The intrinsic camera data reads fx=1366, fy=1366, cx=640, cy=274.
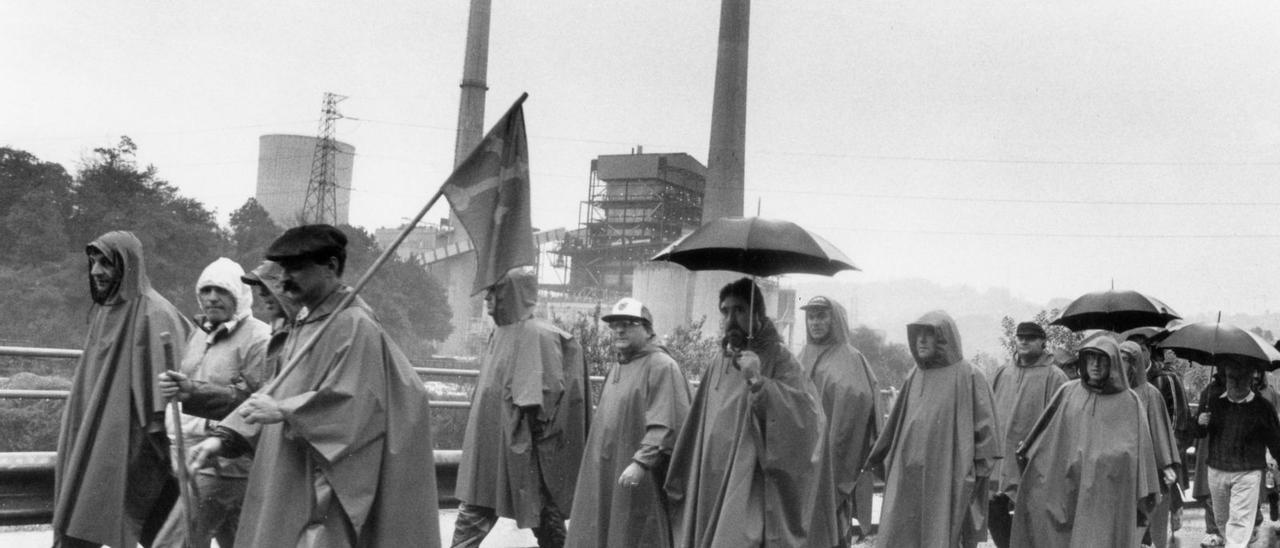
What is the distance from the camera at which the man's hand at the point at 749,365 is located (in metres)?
6.62

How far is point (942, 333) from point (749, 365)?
2993 mm

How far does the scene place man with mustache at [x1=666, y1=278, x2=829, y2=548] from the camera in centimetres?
682

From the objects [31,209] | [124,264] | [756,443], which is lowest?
[756,443]

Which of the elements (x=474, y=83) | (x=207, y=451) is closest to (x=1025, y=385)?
(x=207, y=451)

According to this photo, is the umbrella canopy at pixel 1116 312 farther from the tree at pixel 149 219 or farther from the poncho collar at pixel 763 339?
the tree at pixel 149 219

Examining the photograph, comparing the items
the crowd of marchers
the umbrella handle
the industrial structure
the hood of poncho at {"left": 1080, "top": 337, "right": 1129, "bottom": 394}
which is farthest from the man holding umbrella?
the industrial structure

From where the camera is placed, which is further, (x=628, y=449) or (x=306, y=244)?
(x=628, y=449)

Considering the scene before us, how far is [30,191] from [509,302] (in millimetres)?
34427

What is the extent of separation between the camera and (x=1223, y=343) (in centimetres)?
1081

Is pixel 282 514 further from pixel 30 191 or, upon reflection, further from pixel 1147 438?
pixel 30 191

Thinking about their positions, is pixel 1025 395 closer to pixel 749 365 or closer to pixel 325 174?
pixel 749 365

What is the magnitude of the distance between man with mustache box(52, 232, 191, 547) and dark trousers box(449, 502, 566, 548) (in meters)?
2.29

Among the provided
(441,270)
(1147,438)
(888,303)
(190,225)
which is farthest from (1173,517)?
(888,303)

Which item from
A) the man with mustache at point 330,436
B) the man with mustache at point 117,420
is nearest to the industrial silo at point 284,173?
the man with mustache at point 117,420
